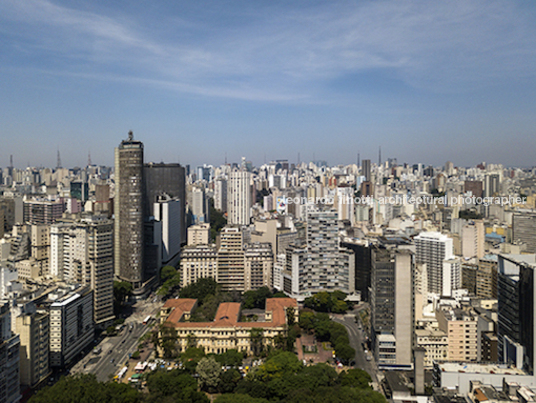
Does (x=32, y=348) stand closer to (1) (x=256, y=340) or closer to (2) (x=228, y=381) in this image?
(2) (x=228, y=381)

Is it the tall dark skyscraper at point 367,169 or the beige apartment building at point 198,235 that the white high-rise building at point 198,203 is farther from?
the tall dark skyscraper at point 367,169

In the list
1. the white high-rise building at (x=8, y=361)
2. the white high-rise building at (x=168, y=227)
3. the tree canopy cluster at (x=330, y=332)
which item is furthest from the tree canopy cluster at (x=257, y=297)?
the white high-rise building at (x=8, y=361)

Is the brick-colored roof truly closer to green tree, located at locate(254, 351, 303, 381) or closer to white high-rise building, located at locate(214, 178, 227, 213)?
green tree, located at locate(254, 351, 303, 381)

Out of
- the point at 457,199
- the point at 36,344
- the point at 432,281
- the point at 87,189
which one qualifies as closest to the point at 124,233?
the point at 36,344

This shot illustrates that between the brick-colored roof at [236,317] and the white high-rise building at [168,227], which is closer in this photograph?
the brick-colored roof at [236,317]

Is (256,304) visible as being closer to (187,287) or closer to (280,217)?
(187,287)

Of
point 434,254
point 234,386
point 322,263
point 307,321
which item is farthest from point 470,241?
point 234,386
